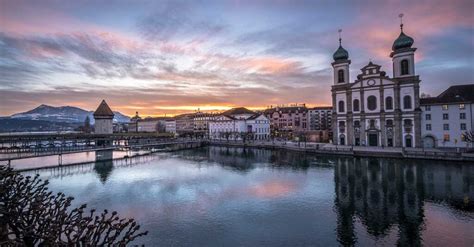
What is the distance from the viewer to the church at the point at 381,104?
42.6 meters

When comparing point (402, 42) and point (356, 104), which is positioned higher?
point (402, 42)

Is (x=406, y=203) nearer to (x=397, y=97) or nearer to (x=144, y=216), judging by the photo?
(x=144, y=216)

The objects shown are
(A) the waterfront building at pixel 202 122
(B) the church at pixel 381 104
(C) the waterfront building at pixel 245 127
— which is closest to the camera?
(B) the church at pixel 381 104

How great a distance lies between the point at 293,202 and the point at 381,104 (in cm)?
3399

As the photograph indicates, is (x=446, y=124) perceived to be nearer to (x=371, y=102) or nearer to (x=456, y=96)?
(x=456, y=96)

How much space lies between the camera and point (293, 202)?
1881 centimetres

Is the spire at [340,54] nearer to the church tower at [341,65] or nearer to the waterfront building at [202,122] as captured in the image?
the church tower at [341,65]

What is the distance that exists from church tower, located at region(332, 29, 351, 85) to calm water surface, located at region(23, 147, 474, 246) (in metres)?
22.0

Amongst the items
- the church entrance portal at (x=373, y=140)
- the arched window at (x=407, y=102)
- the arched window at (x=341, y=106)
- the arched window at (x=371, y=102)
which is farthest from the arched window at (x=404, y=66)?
the church entrance portal at (x=373, y=140)

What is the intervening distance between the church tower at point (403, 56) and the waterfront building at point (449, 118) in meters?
5.48

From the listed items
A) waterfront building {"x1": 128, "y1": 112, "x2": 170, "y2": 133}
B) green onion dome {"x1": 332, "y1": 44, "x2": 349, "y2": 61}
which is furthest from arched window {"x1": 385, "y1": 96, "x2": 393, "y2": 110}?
waterfront building {"x1": 128, "y1": 112, "x2": 170, "y2": 133}

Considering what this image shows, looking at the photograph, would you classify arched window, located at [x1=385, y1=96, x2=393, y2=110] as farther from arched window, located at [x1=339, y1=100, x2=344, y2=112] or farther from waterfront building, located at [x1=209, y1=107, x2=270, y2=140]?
waterfront building, located at [x1=209, y1=107, x2=270, y2=140]

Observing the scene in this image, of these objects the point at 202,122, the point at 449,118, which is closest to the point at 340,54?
the point at 449,118

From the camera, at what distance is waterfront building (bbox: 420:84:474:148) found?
38.7 meters
